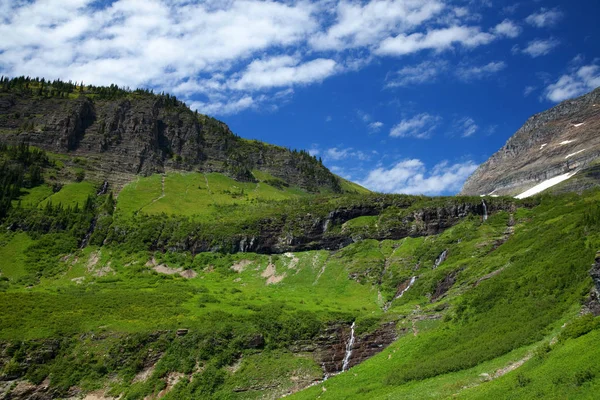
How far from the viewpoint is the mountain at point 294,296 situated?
46.8 m

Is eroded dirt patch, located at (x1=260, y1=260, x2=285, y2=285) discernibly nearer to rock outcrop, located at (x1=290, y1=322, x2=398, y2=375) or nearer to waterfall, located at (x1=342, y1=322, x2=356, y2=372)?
rock outcrop, located at (x1=290, y1=322, x2=398, y2=375)

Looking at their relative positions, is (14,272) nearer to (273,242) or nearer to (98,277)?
(98,277)

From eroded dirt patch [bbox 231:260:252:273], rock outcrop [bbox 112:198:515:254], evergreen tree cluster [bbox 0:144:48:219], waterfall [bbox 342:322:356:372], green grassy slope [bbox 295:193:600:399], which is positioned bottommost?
waterfall [bbox 342:322:356:372]

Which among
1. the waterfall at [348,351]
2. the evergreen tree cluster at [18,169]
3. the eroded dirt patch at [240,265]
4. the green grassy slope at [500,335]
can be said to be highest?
the evergreen tree cluster at [18,169]

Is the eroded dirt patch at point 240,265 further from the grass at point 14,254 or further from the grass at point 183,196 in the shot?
the grass at point 14,254

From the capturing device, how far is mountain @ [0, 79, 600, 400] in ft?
154

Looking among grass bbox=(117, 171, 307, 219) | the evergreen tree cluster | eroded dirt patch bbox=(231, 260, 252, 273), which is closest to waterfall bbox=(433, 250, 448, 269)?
eroded dirt patch bbox=(231, 260, 252, 273)

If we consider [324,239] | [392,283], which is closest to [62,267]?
[324,239]

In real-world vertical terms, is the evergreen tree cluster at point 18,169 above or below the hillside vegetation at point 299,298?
above

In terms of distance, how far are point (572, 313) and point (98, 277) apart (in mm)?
103319

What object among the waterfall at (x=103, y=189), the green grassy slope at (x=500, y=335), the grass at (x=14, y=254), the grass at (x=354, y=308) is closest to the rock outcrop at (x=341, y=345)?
the grass at (x=354, y=308)

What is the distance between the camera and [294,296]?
310 ft

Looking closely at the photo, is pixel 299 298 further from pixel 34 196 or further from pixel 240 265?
pixel 34 196

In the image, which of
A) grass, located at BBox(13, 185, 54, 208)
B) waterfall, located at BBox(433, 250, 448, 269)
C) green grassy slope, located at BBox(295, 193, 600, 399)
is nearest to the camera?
green grassy slope, located at BBox(295, 193, 600, 399)
